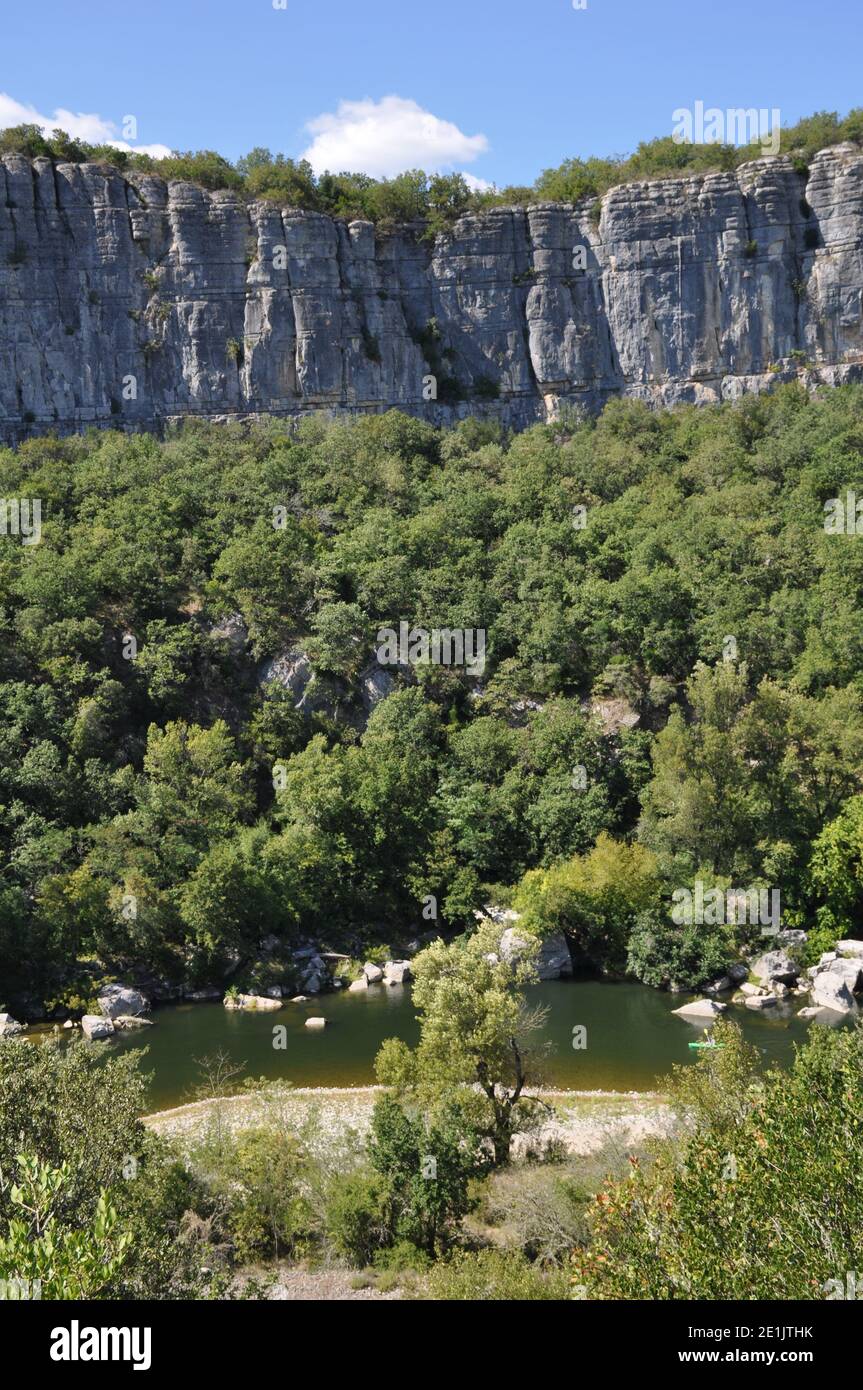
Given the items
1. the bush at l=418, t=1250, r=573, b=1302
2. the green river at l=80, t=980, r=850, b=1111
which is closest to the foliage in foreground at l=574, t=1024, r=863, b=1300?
the bush at l=418, t=1250, r=573, b=1302

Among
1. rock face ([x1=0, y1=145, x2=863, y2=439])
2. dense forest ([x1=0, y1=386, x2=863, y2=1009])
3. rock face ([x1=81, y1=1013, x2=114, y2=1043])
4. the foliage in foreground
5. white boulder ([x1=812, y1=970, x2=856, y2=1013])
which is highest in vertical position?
rock face ([x1=0, y1=145, x2=863, y2=439])

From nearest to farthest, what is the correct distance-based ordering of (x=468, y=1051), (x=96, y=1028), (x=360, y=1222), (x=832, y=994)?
1. (x=360, y=1222)
2. (x=468, y=1051)
3. (x=832, y=994)
4. (x=96, y=1028)

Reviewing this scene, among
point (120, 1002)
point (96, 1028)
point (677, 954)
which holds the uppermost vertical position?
point (677, 954)

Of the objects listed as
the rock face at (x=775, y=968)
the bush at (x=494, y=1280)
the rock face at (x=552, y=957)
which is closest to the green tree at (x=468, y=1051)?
the bush at (x=494, y=1280)

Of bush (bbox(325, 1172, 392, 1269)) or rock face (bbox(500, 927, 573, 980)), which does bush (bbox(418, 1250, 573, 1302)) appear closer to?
bush (bbox(325, 1172, 392, 1269))

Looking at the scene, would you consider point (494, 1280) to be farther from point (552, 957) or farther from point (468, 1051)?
point (552, 957)

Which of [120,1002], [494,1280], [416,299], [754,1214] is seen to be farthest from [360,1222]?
[416,299]
